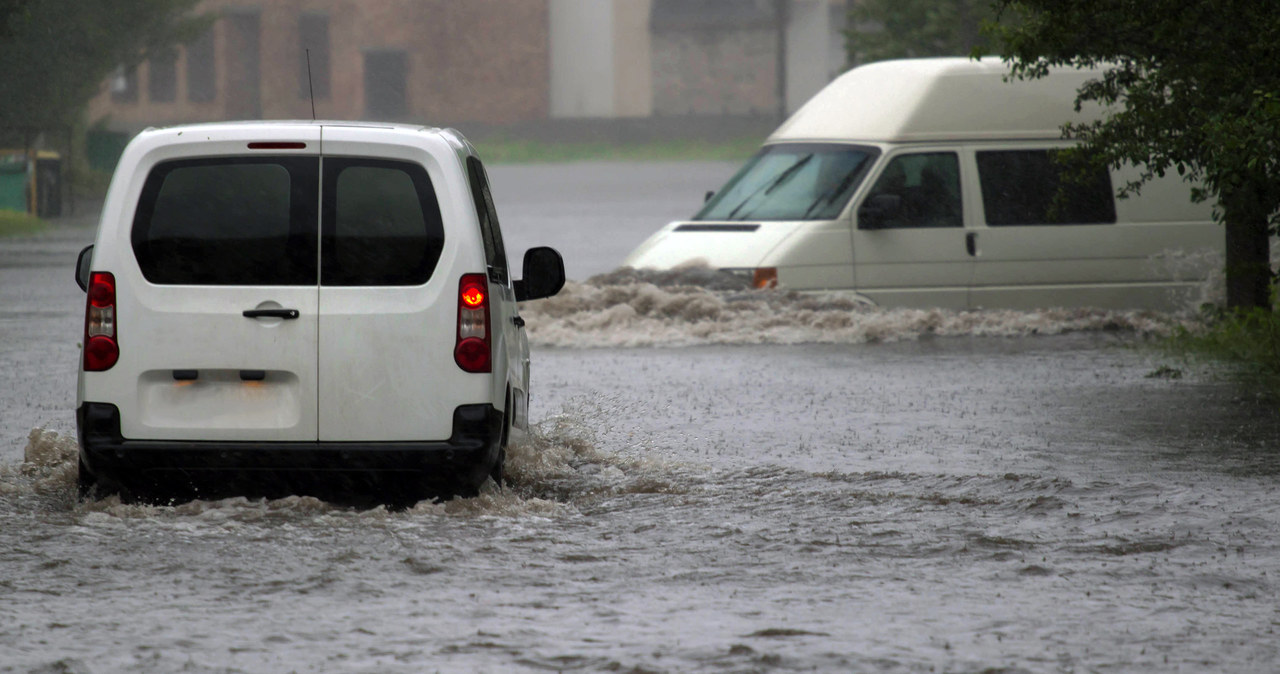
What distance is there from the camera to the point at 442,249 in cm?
725

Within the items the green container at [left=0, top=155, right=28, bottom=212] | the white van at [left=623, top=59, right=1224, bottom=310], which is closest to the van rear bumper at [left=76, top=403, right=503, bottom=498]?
the white van at [left=623, top=59, right=1224, bottom=310]

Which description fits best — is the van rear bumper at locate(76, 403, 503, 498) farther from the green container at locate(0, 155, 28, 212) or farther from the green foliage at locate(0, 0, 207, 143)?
the green container at locate(0, 155, 28, 212)

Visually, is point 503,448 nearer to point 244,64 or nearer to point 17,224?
point 17,224

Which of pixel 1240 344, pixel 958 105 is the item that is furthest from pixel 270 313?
pixel 958 105

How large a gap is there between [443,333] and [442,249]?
12.9 inches

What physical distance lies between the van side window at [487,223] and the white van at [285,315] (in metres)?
Result: 0.32

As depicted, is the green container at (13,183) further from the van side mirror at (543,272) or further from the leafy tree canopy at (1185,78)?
the van side mirror at (543,272)

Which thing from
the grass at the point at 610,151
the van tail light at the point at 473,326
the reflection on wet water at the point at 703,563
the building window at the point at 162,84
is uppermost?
the building window at the point at 162,84

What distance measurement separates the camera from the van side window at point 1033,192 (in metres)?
15.8

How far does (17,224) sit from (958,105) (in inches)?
849

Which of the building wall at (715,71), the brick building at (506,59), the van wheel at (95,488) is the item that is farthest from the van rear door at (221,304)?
the building wall at (715,71)

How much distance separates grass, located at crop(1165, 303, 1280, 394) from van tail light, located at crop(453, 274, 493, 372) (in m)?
6.48

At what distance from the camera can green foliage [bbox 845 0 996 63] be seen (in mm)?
24141

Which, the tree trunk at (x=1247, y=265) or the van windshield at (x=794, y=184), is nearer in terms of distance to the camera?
the tree trunk at (x=1247, y=265)
